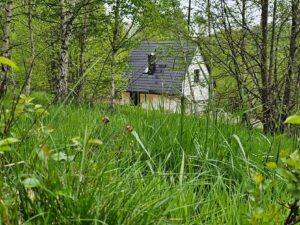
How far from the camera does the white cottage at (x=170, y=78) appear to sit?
3.07 metres

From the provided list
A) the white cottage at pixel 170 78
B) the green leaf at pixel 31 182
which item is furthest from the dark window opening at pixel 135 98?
the green leaf at pixel 31 182

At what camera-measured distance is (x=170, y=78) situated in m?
5.73

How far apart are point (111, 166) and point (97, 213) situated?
0.66m

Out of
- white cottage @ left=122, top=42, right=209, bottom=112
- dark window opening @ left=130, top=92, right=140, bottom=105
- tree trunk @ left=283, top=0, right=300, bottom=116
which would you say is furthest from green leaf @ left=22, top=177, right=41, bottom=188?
tree trunk @ left=283, top=0, right=300, bottom=116

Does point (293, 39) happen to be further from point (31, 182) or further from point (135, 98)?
point (31, 182)

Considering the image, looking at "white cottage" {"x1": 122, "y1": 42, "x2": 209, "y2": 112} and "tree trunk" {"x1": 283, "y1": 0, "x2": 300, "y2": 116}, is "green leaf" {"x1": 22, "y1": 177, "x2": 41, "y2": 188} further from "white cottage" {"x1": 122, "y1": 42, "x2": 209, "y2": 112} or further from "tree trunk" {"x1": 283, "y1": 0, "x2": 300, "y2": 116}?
"tree trunk" {"x1": 283, "y1": 0, "x2": 300, "y2": 116}

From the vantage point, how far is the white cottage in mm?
3074

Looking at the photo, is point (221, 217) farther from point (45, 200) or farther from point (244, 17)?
point (244, 17)

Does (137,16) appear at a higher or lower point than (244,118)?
higher

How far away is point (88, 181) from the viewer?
1359 mm

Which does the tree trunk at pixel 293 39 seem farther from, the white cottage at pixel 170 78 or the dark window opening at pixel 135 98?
the dark window opening at pixel 135 98

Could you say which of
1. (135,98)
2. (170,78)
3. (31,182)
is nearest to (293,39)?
(170,78)

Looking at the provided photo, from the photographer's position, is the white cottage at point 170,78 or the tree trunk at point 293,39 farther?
the tree trunk at point 293,39

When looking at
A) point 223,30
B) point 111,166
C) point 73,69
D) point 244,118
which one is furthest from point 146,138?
point 73,69
